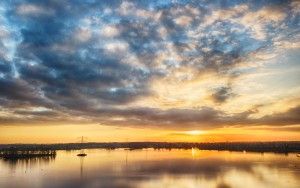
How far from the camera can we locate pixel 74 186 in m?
73.9

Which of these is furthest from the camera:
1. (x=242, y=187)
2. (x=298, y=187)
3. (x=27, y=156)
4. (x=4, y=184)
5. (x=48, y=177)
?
(x=27, y=156)

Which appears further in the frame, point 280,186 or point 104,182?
point 104,182

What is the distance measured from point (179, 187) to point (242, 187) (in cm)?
1324

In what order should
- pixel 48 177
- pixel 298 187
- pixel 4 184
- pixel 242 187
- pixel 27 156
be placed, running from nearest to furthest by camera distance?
pixel 298 187
pixel 242 187
pixel 4 184
pixel 48 177
pixel 27 156

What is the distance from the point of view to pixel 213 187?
72562mm

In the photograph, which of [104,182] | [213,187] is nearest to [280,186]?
[213,187]

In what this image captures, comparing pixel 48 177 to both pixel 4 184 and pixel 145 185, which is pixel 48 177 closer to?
pixel 4 184

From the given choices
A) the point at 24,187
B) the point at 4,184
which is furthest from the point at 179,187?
the point at 4,184

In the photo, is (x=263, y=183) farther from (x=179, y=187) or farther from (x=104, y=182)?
(x=104, y=182)

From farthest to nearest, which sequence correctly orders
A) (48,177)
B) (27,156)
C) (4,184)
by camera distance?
(27,156) < (48,177) < (4,184)

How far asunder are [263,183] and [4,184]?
5806 centimetres

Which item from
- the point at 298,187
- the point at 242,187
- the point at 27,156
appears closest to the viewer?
the point at 298,187

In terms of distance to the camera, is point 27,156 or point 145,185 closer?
point 145,185

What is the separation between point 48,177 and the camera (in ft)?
297
